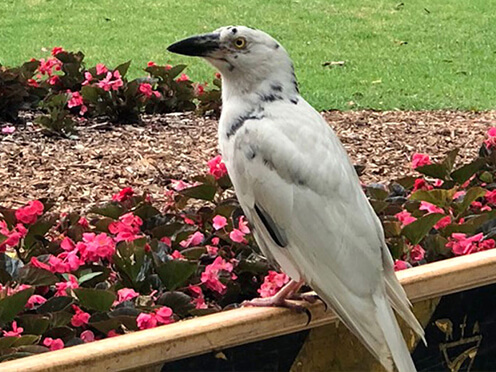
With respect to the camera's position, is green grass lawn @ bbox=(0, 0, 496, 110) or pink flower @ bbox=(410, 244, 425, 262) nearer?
pink flower @ bbox=(410, 244, 425, 262)

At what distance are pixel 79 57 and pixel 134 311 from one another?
15.0 feet

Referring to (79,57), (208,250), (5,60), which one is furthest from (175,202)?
(5,60)

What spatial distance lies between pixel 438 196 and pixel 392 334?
1.33 meters

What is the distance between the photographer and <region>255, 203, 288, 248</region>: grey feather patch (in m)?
3.44

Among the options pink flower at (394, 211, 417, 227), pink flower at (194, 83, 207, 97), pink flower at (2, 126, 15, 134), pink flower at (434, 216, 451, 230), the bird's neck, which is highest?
the bird's neck

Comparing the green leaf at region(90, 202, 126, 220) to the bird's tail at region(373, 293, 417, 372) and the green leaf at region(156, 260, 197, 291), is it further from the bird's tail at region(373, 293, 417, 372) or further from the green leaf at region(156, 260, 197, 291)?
the bird's tail at region(373, 293, 417, 372)

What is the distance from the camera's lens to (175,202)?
15.3 ft

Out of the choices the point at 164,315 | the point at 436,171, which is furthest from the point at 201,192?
the point at 436,171

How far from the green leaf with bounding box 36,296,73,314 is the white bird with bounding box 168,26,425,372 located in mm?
646

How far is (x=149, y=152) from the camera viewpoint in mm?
6480

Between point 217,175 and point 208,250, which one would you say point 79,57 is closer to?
point 217,175

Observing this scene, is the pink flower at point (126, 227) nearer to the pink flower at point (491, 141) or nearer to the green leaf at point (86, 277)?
the green leaf at point (86, 277)

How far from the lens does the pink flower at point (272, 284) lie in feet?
12.3

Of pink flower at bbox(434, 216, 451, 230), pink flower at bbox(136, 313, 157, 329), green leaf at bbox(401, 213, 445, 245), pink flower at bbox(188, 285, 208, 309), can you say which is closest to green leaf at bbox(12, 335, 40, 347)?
pink flower at bbox(136, 313, 157, 329)
